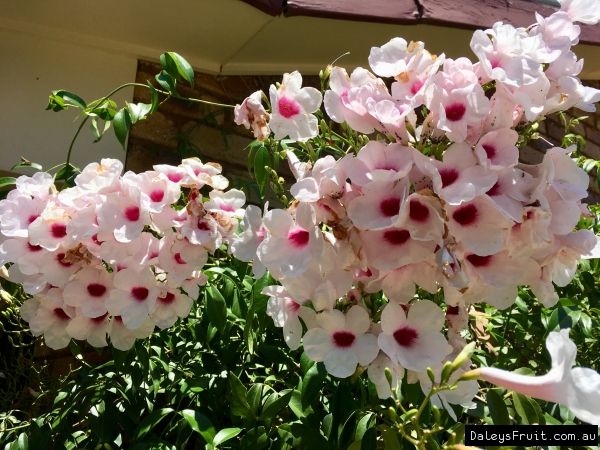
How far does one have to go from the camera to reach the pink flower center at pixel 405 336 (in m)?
0.74

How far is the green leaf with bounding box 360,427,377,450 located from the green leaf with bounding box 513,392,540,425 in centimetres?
23

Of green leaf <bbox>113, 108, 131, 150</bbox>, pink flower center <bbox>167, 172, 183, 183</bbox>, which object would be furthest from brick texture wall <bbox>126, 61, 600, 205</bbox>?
pink flower center <bbox>167, 172, 183, 183</bbox>

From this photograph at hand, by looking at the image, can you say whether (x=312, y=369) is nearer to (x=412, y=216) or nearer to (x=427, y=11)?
(x=412, y=216)

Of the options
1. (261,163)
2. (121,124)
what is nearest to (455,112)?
(261,163)

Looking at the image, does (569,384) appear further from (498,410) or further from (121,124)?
(121,124)

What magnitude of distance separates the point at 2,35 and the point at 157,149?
2.12 feet

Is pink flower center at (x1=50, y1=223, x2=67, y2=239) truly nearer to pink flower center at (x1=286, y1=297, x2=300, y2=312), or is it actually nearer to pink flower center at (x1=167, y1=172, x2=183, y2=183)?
pink flower center at (x1=167, y1=172, x2=183, y2=183)

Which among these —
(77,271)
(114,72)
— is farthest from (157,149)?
(77,271)

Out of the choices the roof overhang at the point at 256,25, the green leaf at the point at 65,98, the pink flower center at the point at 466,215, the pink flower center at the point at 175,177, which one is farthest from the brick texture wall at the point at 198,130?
the pink flower center at the point at 466,215

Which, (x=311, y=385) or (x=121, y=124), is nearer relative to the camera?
(x=311, y=385)

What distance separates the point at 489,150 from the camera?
0.70 metres

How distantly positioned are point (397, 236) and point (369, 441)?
349 mm

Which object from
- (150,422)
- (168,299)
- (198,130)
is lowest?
(198,130)

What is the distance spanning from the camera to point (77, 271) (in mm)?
894
